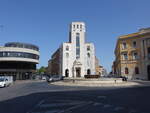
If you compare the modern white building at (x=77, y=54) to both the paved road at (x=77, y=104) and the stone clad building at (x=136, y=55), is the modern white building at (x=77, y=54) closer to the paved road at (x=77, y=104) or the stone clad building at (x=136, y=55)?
the stone clad building at (x=136, y=55)

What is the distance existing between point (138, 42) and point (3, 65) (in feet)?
178

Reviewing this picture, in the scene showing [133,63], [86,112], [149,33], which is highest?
[149,33]

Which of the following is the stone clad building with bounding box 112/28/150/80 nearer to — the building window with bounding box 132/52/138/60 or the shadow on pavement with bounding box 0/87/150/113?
the building window with bounding box 132/52/138/60

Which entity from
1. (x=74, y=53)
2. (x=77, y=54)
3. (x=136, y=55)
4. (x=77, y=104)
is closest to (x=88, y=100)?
(x=77, y=104)

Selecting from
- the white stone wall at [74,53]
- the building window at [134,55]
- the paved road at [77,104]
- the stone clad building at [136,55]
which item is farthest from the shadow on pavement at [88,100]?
the white stone wall at [74,53]

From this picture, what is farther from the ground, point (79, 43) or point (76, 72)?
point (79, 43)

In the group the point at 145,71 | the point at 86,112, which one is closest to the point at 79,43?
the point at 145,71

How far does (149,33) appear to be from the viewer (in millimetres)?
46125

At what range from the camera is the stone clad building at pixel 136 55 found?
4638 cm

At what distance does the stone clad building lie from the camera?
46.4 m

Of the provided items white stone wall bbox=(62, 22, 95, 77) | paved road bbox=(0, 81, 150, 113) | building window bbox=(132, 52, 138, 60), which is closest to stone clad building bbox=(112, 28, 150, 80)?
building window bbox=(132, 52, 138, 60)

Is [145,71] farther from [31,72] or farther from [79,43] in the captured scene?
[31,72]

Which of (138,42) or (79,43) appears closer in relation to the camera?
(138,42)

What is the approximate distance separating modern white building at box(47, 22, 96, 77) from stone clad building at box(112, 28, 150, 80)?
80.5 feet
